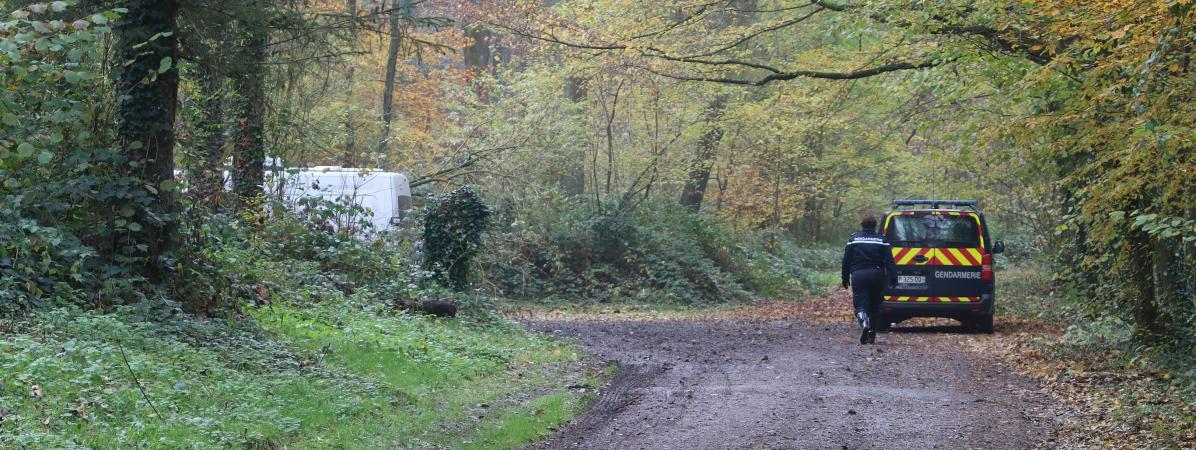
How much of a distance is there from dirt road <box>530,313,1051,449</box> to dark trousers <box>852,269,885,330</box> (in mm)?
536

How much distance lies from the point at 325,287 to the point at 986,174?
16848mm

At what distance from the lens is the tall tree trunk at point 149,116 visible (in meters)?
9.31

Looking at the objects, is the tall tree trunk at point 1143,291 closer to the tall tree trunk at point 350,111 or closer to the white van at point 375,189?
the tall tree trunk at point 350,111

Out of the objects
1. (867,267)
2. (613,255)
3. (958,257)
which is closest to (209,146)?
(867,267)

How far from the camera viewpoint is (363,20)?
34.8 feet

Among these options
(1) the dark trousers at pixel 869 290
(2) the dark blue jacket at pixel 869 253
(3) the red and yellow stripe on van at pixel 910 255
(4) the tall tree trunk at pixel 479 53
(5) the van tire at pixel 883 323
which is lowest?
(5) the van tire at pixel 883 323

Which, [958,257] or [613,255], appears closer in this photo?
[958,257]

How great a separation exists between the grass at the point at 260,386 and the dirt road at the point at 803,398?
0.75 m

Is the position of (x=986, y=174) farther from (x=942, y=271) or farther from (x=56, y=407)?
(x=56, y=407)

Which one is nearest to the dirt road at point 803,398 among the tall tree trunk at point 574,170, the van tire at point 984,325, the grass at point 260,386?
the grass at point 260,386

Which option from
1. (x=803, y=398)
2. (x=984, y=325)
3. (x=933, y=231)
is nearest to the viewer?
(x=803, y=398)

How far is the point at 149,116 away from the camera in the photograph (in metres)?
9.52

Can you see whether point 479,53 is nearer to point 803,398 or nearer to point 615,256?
point 615,256

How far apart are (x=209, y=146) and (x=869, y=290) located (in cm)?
936
